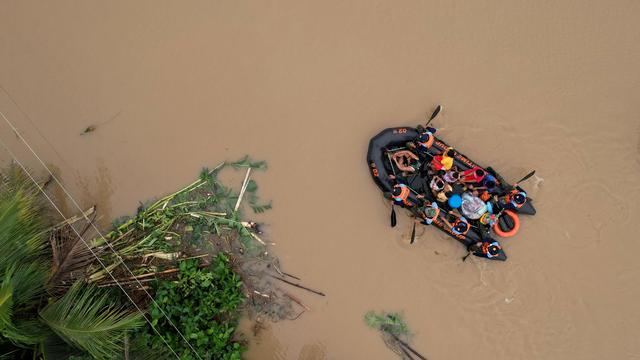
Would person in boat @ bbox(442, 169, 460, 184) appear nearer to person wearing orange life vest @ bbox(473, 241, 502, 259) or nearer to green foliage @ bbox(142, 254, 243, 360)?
→ person wearing orange life vest @ bbox(473, 241, 502, 259)

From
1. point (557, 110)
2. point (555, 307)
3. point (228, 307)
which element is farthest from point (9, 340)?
point (557, 110)

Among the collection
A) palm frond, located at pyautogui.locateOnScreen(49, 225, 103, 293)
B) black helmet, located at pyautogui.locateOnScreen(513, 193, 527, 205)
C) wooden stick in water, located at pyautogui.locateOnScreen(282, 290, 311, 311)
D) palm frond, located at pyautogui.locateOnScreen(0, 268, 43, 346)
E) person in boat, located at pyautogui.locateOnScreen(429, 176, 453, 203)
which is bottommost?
wooden stick in water, located at pyautogui.locateOnScreen(282, 290, 311, 311)

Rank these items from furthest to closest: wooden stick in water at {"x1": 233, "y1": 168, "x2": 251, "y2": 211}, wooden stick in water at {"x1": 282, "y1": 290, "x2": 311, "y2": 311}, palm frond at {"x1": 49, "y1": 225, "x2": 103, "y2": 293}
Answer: wooden stick in water at {"x1": 233, "y1": 168, "x2": 251, "y2": 211} → wooden stick in water at {"x1": 282, "y1": 290, "x2": 311, "y2": 311} → palm frond at {"x1": 49, "y1": 225, "x2": 103, "y2": 293}

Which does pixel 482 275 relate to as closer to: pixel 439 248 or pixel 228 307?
pixel 439 248

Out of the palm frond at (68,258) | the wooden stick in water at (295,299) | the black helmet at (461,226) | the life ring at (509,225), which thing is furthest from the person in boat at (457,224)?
the palm frond at (68,258)

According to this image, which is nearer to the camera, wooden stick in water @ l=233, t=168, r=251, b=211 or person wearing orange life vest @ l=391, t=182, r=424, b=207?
person wearing orange life vest @ l=391, t=182, r=424, b=207

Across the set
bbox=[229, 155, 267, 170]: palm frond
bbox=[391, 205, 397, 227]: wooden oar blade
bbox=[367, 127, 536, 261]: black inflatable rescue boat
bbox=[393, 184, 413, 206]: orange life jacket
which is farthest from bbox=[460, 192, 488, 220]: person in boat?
bbox=[229, 155, 267, 170]: palm frond

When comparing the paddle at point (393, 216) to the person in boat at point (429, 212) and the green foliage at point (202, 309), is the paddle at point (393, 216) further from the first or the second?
the green foliage at point (202, 309)
